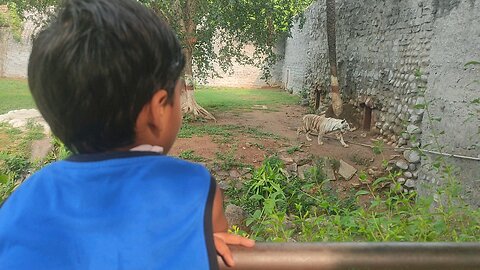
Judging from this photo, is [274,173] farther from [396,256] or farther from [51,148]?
[396,256]

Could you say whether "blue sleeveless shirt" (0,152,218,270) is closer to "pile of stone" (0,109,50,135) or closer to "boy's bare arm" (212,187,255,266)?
"boy's bare arm" (212,187,255,266)

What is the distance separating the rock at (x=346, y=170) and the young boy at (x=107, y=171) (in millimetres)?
6072

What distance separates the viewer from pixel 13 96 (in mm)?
11578

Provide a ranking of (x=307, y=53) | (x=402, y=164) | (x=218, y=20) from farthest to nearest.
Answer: (x=307, y=53), (x=218, y=20), (x=402, y=164)

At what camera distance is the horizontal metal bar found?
878 mm

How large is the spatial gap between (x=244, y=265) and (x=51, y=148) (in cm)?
666

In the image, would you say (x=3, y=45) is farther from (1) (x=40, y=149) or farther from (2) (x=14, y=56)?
(1) (x=40, y=149)

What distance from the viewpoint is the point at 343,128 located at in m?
7.68

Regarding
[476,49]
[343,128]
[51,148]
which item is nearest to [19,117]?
[51,148]

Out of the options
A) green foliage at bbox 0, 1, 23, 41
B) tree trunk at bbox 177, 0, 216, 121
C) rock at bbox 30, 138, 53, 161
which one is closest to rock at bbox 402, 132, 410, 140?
tree trunk at bbox 177, 0, 216, 121

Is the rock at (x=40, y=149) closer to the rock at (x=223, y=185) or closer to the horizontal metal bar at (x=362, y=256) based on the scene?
the rock at (x=223, y=185)

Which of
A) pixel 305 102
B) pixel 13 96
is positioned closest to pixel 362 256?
pixel 305 102

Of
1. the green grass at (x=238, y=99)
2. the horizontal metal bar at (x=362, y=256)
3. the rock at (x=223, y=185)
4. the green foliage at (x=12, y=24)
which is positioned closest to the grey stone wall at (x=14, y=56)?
the green foliage at (x=12, y=24)

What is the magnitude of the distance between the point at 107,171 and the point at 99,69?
163 mm
